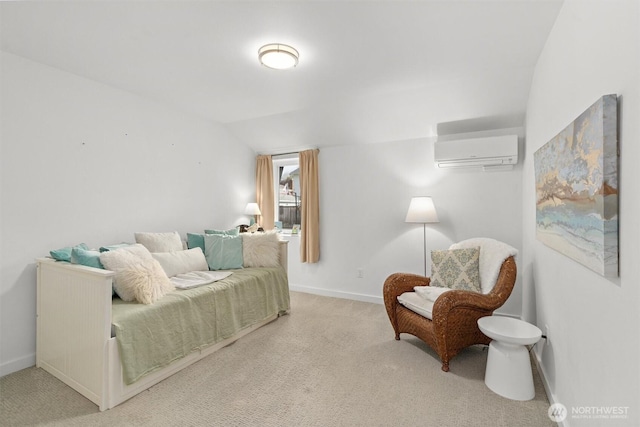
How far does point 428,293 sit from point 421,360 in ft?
1.73

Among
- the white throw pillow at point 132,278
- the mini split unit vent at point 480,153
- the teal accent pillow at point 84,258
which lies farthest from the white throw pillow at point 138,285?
the mini split unit vent at point 480,153

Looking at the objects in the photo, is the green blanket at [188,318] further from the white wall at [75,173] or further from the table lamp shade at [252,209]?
the table lamp shade at [252,209]

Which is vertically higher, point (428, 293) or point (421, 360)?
point (428, 293)

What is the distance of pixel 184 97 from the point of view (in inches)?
126

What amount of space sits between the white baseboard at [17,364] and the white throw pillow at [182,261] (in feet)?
3.61

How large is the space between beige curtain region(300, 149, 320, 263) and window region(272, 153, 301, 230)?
446 millimetres

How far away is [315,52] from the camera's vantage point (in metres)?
2.29

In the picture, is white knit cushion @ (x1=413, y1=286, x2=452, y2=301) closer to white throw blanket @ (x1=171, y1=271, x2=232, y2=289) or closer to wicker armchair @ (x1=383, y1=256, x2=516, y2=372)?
wicker armchair @ (x1=383, y1=256, x2=516, y2=372)

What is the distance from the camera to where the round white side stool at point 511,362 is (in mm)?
1890

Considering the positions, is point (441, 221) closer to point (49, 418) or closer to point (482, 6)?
point (482, 6)

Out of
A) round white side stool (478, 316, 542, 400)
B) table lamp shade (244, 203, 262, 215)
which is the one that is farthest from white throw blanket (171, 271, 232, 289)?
round white side stool (478, 316, 542, 400)

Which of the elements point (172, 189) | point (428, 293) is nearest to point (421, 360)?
point (428, 293)

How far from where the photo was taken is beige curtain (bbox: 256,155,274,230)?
465 centimetres

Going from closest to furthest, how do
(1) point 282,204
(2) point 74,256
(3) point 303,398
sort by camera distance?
(3) point 303,398, (2) point 74,256, (1) point 282,204
